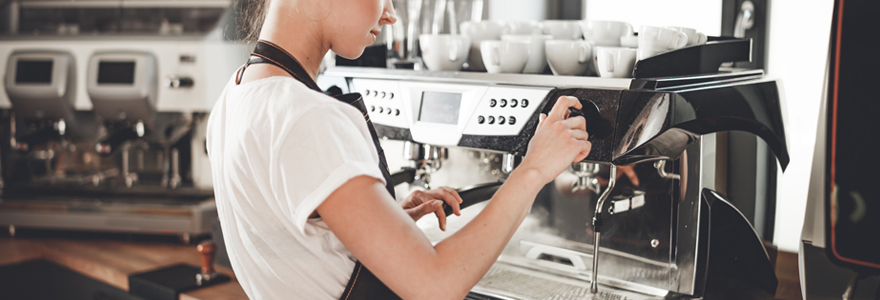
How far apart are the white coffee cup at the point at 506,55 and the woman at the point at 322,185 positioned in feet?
0.84

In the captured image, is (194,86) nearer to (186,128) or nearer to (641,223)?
(186,128)

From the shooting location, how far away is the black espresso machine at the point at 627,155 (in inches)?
37.5

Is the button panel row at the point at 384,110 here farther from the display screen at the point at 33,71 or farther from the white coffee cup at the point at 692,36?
the display screen at the point at 33,71

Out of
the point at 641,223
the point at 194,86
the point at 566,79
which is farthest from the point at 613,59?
the point at 194,86

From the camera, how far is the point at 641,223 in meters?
1.17

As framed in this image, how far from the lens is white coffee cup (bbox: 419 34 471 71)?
1.21 meters

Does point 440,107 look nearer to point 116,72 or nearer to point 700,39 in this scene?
point 700,39

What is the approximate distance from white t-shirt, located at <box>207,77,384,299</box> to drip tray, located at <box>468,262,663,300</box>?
403mm

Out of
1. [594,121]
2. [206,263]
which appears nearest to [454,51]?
[594,121]

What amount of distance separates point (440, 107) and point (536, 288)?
348 mm

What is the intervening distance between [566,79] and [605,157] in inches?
5.9

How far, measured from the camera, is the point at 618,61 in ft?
3.30

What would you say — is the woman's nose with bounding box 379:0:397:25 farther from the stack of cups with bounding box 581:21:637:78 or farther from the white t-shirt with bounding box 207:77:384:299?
the stack of cups with bounding box 581:21:637:78

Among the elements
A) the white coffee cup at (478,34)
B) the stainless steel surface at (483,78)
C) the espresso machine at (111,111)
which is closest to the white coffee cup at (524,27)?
the white coffee cup at (478,34)
